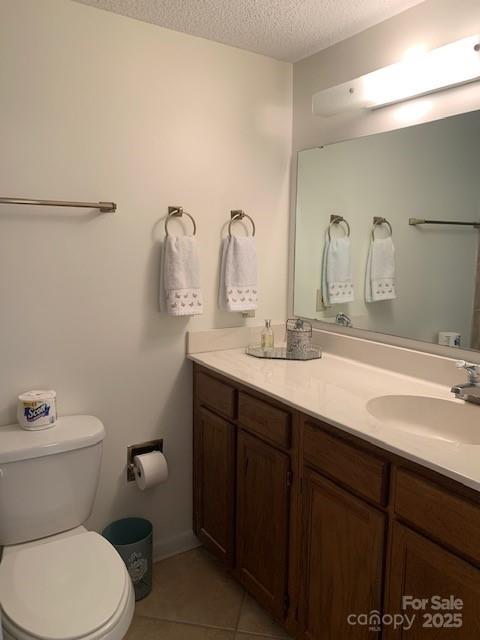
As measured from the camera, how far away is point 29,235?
1788 mm

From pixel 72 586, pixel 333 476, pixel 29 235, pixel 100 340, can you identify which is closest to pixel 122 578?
pixel 72 586

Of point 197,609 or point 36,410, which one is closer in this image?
point 36,410

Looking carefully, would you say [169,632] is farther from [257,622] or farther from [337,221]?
[337,221]

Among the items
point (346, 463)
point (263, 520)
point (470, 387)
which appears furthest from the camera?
point (263, 520)

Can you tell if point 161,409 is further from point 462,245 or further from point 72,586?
point 462,245

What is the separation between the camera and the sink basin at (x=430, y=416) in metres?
1.52

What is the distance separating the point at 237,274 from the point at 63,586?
1349mm

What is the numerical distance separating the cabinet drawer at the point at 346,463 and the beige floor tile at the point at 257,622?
2.49 ft

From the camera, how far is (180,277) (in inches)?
79.7

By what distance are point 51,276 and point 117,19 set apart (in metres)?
1.01

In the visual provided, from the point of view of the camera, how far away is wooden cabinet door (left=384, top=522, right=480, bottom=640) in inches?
42.7

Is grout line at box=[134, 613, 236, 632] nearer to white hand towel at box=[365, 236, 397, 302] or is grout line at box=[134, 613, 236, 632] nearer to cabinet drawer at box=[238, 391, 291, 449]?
cabinet drawer at box=[238, 391, 291, 449]

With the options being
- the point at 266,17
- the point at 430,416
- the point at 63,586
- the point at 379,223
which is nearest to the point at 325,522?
the point at 430,416

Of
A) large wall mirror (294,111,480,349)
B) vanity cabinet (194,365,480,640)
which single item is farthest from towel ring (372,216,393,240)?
vanity cabinet (194,365,480,640)
